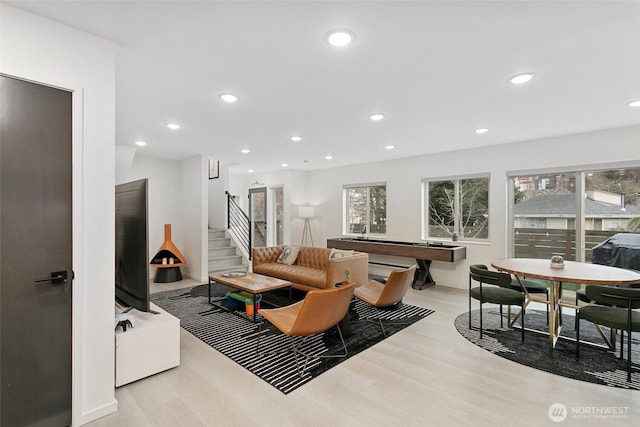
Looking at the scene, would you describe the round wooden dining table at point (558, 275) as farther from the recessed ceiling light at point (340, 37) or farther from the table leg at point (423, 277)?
the recessed ceiling light at point (340, 37)

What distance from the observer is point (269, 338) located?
318 centimetres

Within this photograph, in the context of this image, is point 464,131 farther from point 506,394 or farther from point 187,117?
point 187,117

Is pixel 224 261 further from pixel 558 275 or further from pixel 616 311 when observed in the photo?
pixel 616 311

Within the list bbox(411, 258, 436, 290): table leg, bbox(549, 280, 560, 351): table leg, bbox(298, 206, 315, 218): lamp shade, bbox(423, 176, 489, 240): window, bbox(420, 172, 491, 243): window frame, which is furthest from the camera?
bbox(298, 206, 315, 218): lamp shade

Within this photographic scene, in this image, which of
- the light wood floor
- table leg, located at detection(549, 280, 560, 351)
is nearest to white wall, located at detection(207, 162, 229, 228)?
the light wood floor

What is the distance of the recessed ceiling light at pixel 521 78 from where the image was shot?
243 centimetres

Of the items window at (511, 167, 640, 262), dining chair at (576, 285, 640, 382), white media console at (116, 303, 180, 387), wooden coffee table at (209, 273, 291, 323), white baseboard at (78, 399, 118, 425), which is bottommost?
white baseboard at (78, 399, 118, 425)

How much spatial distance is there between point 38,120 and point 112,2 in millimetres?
809

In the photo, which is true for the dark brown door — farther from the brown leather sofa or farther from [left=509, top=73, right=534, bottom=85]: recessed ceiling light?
[left=509, top=73, right=534, bottom=85]: recessed ceiling light

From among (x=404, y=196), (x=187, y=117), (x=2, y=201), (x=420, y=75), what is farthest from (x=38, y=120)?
(x=404, y=196)

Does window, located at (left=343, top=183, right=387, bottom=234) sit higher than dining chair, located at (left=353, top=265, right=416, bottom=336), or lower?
higher

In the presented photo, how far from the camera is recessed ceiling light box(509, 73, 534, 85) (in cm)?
243

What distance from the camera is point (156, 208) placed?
6.20m

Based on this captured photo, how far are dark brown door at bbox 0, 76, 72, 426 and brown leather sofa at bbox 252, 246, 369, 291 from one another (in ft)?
9.51
